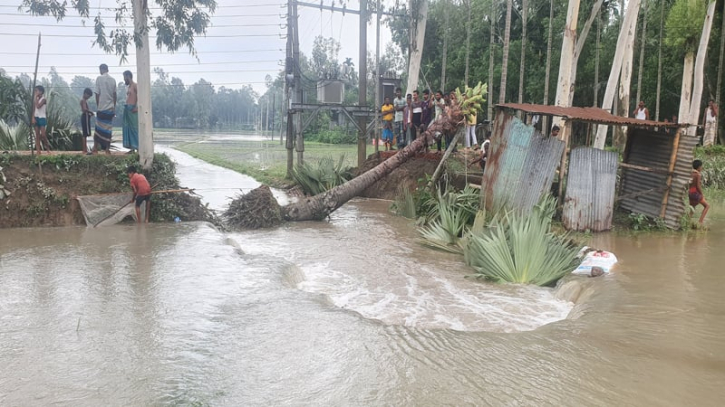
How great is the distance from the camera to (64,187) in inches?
467

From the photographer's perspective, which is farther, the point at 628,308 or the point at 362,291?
the point at 362,291

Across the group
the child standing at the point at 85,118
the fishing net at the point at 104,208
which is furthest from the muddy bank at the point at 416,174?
the child standing at the point at 85,118

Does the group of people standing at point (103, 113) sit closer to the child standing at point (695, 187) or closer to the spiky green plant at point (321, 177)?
the spiky green plant at point (321, 177)

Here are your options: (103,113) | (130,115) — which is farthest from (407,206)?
(103,113)

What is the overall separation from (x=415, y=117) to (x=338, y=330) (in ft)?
37.5

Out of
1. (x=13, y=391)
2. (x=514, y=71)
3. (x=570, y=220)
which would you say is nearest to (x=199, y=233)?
(x=13, y=391)

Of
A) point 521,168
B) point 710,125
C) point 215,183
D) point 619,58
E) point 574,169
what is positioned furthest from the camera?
point 710,125

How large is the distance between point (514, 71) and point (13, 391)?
3460 centimetres

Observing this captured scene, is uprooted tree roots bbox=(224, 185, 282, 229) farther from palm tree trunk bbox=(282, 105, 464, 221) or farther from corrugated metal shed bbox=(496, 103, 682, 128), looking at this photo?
corrugated metal shed bbox=(496, 103, 682, 128)

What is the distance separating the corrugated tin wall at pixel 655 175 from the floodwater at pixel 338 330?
64.6 inches

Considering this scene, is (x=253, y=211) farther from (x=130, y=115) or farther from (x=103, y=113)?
(x=103, y=113)

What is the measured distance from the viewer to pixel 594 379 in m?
4.82

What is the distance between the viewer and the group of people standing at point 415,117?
602 inches

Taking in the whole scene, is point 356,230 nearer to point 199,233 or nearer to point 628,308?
point 199,233
